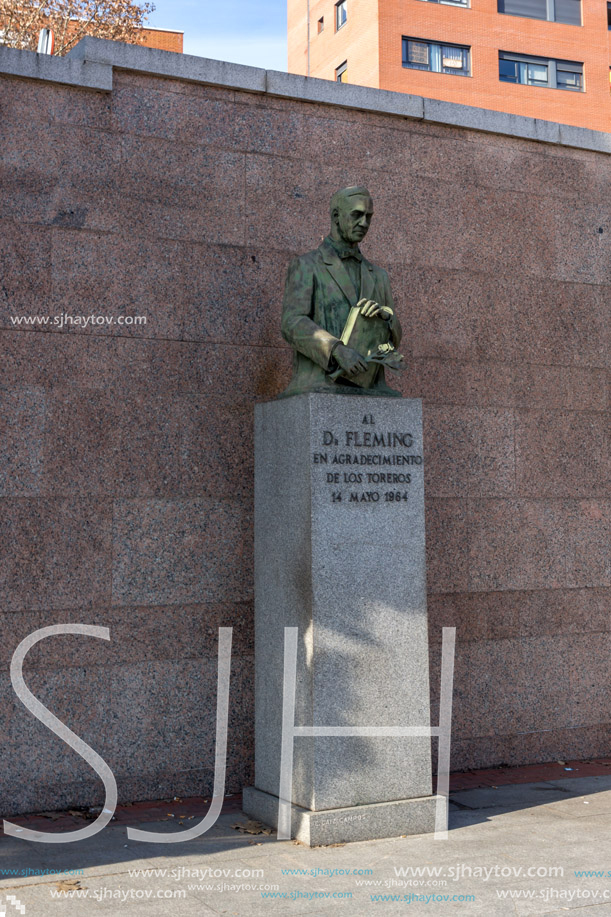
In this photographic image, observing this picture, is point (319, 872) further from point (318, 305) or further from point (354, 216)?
point (354, 216)

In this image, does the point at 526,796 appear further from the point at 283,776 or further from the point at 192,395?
the point at 192,395

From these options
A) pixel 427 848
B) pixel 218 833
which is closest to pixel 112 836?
pixel 218 833

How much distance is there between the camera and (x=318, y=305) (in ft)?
22.9

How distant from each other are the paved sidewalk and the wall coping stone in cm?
538

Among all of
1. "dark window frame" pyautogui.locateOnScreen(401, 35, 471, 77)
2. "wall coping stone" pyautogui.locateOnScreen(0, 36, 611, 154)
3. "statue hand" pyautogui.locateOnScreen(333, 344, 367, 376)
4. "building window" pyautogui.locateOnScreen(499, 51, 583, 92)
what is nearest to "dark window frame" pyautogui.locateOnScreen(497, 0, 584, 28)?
"building window" pyautogui.locateOnScreen(499, 51, 583, 92)

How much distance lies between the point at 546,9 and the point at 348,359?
119 feet

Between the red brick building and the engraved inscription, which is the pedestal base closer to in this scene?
the engraved inscription

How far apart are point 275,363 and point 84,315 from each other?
1564 mm

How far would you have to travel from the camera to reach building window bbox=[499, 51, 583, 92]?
121 ft

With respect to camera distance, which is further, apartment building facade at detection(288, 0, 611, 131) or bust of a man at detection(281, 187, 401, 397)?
apartment building facade at detection(288, 0, 611, 131)

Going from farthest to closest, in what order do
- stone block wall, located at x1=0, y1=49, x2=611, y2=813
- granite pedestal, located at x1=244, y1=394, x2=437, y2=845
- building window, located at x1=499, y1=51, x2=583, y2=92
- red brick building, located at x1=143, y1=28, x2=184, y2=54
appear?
building window, located at x1=499, y1=51, x2=583, y2=92 < red brick building, located at x1=143, y1=28, x2=184, y2=54 < stone block wall, located at x1=0, y1=49, x2=611, y2=813 < granite pedestal, located at x1=244, y1=394, x2=437, y2=845

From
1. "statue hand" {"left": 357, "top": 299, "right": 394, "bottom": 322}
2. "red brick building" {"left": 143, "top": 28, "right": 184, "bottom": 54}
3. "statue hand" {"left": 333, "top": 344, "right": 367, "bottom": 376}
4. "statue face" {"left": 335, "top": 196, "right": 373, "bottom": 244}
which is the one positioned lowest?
"statue hand" {"left": 333, "top": 344, "right": 367, "bottom": 376}

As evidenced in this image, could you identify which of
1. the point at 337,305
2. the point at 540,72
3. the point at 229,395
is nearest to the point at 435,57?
the point at 540,72

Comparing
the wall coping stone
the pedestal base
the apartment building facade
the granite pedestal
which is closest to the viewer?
the pedestal base
